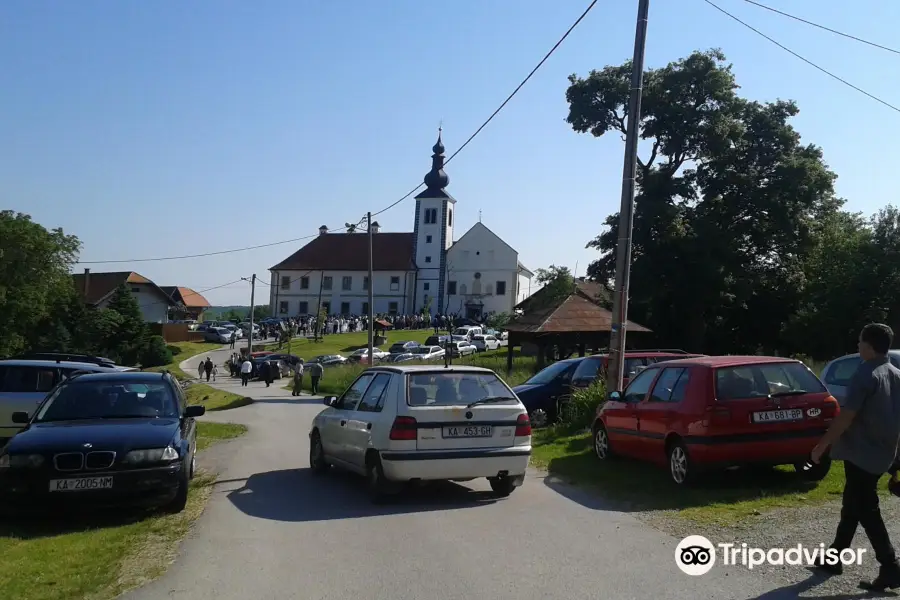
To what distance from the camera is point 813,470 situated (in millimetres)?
9617

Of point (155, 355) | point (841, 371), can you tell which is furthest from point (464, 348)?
point (841, 371)

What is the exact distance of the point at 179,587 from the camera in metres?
6.39

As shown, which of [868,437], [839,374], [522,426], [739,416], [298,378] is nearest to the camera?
[868,437]

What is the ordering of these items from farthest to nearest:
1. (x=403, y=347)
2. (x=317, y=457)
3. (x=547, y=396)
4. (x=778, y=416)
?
(x=403, y=347), (x=547, y=396), (x=317, y=457), (x=778, y=416)

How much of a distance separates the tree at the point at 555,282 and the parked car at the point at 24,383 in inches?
1981

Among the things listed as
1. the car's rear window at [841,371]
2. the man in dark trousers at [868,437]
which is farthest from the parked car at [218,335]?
the man in dark trousers at [868,437]

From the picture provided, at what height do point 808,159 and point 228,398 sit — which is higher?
point 808,159

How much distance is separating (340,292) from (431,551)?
339 ft

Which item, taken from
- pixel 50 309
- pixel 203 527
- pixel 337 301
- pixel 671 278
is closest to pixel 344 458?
pixel 203 527

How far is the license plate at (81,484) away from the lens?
28.0 feet

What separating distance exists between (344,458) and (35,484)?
3706mm

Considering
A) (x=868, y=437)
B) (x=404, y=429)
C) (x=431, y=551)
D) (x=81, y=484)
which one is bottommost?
(x=431, y=551)

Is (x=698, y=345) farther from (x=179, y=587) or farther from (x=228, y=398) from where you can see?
(x=179, y=587)

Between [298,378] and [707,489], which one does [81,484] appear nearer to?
[707,489]
